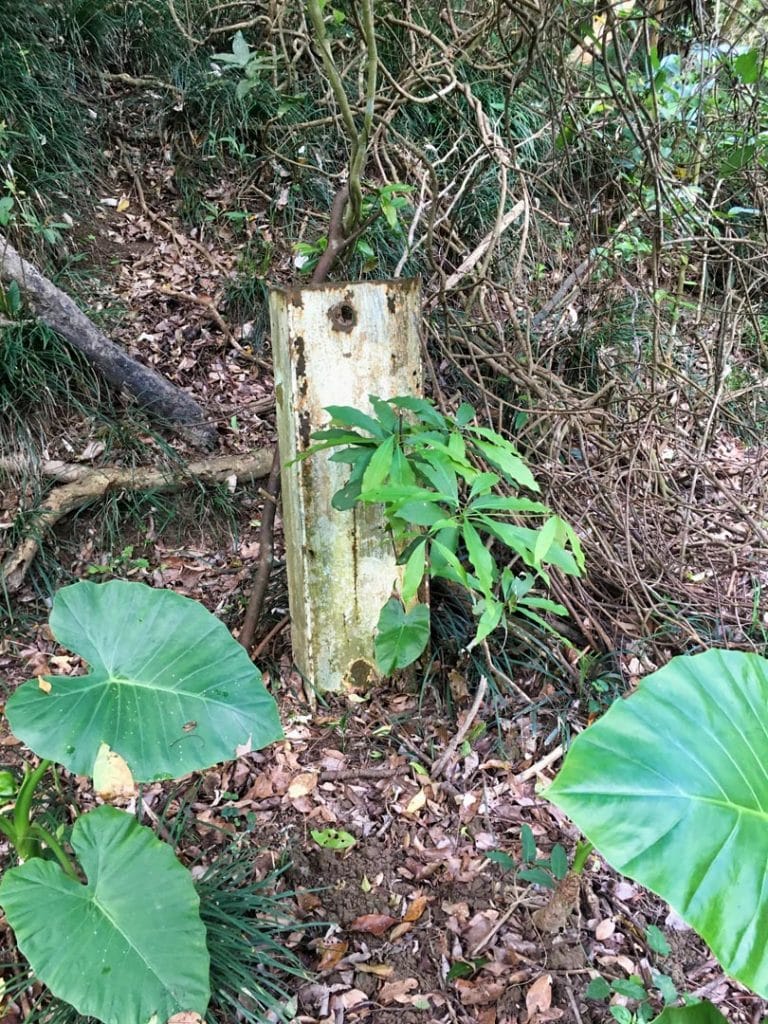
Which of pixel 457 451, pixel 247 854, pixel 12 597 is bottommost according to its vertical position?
pixel 247 854

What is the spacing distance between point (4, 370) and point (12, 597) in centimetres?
91

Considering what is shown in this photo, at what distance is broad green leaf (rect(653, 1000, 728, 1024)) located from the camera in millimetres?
969

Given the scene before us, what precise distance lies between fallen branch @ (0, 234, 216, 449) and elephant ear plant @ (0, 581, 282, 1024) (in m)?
1.61

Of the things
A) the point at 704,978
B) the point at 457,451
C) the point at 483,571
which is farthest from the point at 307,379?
the point at 704,978

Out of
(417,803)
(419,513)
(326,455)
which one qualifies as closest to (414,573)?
(419,513)

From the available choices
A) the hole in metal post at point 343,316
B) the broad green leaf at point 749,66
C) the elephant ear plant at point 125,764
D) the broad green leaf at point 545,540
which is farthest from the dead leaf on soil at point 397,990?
the broad green leaf at point 749,66

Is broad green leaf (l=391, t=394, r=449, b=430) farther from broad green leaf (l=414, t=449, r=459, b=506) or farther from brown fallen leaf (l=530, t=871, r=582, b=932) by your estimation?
brown fallen leaf (l=530, t=871, r=582, b=932)

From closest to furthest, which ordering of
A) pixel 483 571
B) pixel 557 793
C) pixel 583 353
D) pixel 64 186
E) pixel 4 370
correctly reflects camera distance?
pixel 557 793 → pixel 483 571 → pixel 4 370 → pixel 583 353 → pixel 64 186

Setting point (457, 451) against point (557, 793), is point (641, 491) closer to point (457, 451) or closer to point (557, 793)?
point (457, 451)

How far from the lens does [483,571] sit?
5.11ft

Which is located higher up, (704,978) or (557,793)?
(557,793)

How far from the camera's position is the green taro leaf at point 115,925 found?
113 cm

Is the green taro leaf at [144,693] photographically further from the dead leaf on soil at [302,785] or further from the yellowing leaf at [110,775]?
the dead leaf on soil at [302,785]

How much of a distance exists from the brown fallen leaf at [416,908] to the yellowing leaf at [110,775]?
0.79 meters
